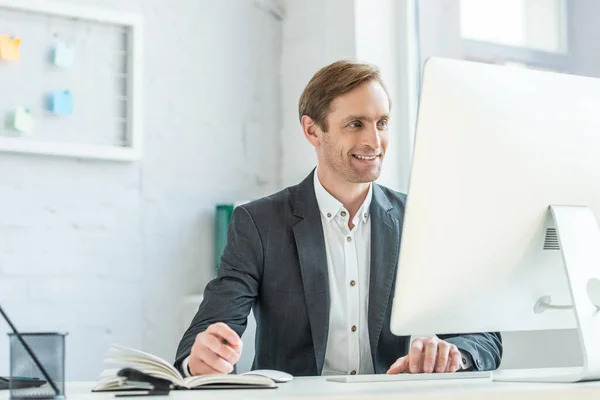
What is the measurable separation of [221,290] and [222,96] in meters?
1.34

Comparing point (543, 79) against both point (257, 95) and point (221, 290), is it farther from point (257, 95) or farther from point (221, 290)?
point (257, 95)

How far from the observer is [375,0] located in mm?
2898

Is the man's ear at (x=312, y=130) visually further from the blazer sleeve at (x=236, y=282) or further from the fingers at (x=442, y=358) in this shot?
the fingers at (x=442, y=358)

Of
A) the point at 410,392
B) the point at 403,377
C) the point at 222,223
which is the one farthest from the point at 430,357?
the point at 222,223

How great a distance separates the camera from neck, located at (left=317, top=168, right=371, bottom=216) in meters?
2.00

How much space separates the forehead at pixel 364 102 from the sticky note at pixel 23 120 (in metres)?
1.05

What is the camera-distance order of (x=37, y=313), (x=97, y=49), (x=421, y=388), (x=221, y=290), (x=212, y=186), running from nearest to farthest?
(x=421, y=388), (x=221, y=290), (x=37, y=313), (x=97, y=49), (x=212, y=186)

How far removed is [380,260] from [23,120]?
127 cm

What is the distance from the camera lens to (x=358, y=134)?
2.03m

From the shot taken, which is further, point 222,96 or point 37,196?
point 222,96

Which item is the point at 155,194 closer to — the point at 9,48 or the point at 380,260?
the point at 9,48

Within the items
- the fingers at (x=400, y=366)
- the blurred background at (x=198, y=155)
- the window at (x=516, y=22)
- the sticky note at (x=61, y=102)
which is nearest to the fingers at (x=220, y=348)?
the fingers at (x=400, y=366)

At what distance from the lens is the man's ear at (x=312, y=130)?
2.12 m

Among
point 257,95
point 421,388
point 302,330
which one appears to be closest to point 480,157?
point 421,388
